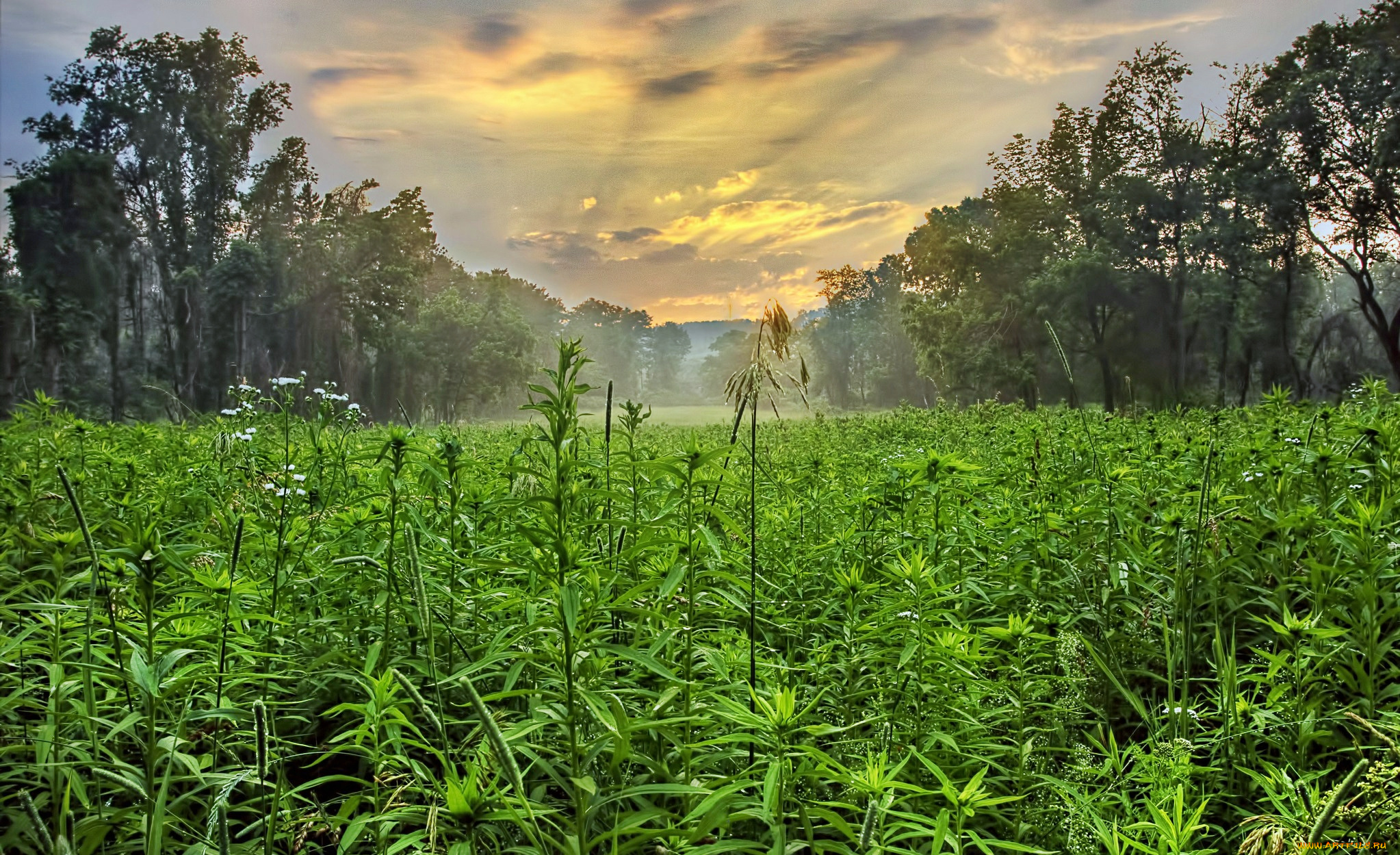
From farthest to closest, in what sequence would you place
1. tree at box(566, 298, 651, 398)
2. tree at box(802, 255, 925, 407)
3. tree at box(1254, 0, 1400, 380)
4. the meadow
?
1. tree at box(566, 298, 651, 398)
2. tree at box(802, 255, 925, 407)
3. tree at box(1254, 0, 1400, 380)
4. the meadow

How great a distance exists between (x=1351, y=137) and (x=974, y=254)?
12104 millimetres

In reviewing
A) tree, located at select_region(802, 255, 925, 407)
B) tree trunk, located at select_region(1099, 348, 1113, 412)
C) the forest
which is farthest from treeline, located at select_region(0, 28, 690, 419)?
tree, located at select_region(802, 255, 925, 407)

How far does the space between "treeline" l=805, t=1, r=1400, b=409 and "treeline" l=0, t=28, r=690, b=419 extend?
980 inches

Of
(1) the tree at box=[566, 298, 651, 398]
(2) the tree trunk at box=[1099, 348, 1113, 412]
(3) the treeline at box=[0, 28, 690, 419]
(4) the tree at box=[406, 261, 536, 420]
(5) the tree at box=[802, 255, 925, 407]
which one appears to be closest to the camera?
(3) the treeline at box=[0, 28, 690, 419]

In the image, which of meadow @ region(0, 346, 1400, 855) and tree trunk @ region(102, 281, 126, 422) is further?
tree trunk @ region(102, 281, 126, 422)

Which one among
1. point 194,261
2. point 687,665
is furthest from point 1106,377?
point 194,261

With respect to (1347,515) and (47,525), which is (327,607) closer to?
(47,525)

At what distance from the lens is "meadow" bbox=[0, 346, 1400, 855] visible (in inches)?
50.9

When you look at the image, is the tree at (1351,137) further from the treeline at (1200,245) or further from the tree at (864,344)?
the tree at (864,344)

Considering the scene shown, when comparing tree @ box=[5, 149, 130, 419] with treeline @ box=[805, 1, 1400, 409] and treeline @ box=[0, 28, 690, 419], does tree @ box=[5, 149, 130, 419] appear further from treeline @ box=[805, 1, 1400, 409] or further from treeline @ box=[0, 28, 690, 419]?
treeline @ box=[805, 1, 1400, 409]

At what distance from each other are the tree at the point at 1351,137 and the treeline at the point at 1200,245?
43 millimetres

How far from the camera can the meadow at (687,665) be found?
1.29 m

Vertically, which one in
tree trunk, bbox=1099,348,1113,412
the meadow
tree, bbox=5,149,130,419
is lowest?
the meadow

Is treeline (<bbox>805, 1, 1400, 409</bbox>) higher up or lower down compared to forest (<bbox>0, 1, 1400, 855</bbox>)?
higher up
